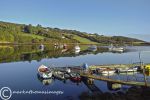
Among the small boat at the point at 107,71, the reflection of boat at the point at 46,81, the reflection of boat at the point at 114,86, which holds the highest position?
the small boat at the point at 107,71

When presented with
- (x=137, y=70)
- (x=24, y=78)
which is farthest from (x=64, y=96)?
(x=137, y=70)

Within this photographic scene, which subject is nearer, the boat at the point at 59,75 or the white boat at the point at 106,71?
the boat at the point at 59,75

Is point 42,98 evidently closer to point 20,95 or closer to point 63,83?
point 20,95

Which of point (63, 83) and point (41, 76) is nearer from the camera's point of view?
point (63, 83)

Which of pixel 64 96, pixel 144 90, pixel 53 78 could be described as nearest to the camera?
pixel 144 90

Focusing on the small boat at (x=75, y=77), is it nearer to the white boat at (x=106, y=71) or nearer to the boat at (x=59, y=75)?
the boat at (x=59, y=75)

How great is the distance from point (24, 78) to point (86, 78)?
1828 centimetres

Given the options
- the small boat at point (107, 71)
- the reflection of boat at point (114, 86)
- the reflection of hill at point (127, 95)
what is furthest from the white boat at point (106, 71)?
the reflection of hill at point (127, 95)

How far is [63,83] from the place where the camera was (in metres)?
68.5

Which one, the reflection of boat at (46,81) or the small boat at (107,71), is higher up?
the small boat at (107,71)

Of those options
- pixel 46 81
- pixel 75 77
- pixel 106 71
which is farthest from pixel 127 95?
pixel 106 71

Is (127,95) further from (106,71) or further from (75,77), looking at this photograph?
(106,71)

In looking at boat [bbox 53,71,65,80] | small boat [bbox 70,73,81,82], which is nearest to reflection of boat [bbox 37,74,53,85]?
boat [bbox 53,71,65,80]

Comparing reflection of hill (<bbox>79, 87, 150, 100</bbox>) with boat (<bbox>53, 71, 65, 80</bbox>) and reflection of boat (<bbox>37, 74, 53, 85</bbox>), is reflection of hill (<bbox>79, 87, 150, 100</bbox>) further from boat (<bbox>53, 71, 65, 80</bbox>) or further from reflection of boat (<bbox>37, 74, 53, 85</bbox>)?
boat (<bbox>53, 71, 65, 80</bbox>)
